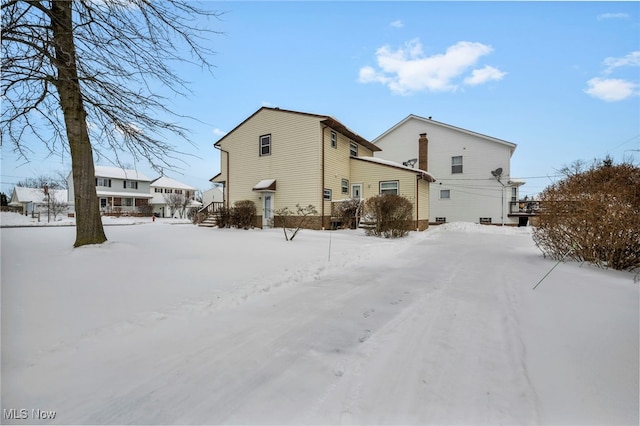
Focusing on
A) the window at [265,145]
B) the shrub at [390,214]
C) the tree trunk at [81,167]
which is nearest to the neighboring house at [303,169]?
the window at [265,145]

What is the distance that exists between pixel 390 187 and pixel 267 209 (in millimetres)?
7713

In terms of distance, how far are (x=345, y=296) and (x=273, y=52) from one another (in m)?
8.81

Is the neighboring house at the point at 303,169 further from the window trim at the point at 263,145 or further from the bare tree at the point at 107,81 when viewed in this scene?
the bare tree at the point at 107,81

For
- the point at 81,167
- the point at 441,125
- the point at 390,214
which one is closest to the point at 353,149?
the point at 390,214

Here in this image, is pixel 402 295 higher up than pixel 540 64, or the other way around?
pixel 540 64

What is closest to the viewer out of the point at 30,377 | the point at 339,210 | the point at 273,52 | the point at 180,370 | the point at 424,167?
the point at 30,377

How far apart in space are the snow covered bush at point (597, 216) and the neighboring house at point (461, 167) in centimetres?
1635

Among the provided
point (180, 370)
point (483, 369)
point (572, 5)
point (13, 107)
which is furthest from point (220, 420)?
point (572, 5)

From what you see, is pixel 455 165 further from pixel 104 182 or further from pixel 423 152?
pixel 104 182

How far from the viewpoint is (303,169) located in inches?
608

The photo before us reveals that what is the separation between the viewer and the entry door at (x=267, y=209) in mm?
16750

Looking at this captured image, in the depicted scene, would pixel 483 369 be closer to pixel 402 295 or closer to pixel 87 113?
pixel 402 295

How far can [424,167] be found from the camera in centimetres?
2336

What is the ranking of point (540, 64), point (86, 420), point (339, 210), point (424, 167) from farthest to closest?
1. point (424, 167)
2. point (339, 210)
3. point (540, 64)
4. point (86, 420)
